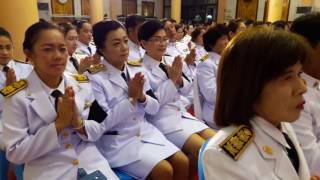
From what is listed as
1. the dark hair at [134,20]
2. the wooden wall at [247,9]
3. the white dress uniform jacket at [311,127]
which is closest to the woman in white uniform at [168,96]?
the dark hair at [134,20]

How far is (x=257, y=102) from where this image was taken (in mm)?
915

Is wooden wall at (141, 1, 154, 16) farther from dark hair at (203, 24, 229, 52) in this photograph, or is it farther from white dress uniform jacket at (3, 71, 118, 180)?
white dress uniform jacket at (3, 71, 118, 180)

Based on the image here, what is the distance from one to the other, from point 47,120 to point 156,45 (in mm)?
1246

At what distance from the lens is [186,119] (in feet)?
7.79

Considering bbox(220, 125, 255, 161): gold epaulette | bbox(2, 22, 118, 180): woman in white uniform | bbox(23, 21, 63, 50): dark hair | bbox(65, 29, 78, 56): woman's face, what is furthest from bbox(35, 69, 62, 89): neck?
bbox(65, 29, 78, 56): woman's face

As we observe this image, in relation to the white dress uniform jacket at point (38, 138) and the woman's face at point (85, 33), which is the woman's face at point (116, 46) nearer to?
the white dress uniform jacket at point (38, 138)

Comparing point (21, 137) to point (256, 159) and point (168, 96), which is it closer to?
point (256, 159)

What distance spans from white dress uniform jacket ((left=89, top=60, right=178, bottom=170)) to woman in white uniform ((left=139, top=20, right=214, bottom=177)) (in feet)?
0.80

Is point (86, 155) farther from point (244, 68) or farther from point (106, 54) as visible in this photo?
point (244, 68)

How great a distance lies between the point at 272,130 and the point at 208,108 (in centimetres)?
166

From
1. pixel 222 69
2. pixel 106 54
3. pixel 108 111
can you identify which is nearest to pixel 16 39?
pixel 106 54

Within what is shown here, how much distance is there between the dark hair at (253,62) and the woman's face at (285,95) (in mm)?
19

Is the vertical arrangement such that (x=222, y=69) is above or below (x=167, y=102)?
above

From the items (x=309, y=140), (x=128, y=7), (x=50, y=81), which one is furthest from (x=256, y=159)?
(x=128, y=7)
